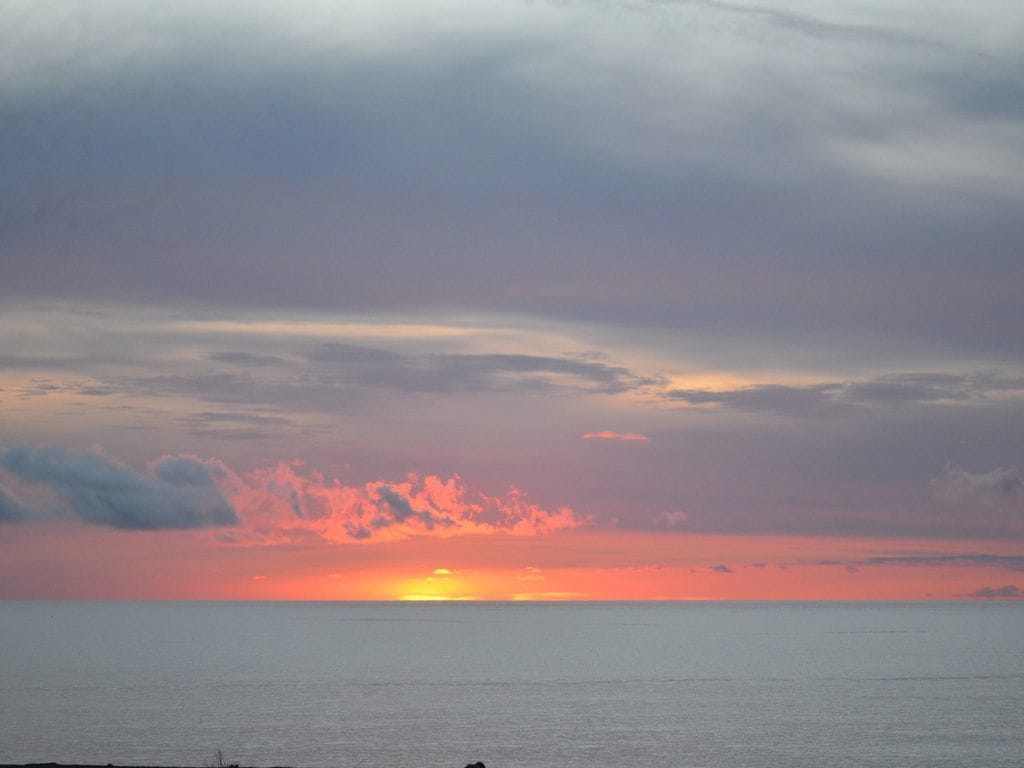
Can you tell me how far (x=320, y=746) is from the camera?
380 feet

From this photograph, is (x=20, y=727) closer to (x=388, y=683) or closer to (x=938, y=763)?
(x=388, y=683)

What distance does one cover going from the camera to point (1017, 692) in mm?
178000

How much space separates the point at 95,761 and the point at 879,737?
76.3 meters

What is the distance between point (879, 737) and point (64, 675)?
129520 millimetres

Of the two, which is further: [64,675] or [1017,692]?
[64,675]

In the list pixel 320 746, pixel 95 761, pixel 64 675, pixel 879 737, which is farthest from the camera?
pixel 64 675

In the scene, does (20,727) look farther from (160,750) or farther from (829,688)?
(829,688)

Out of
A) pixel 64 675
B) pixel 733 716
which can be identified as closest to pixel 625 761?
pixel 733 716

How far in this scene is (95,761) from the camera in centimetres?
10750

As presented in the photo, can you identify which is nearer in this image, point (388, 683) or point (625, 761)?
point (625, 761)

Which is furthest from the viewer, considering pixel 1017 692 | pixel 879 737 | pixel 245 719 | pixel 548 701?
pixel 1017 692

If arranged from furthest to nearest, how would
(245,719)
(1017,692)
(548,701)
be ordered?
(1017,692)
(548,701)
(245,719)

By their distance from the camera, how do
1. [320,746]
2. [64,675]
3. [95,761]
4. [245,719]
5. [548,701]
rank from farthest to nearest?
1. [64,675]
2. [548,701]
3. [245,719]
4. [320,746]
5. [95,761]

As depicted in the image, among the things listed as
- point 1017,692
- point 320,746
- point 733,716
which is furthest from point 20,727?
point 1017,692
